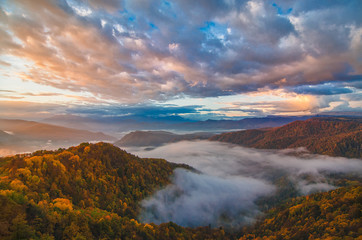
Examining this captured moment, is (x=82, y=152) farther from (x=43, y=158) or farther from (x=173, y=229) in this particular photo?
(x=173, y=229)

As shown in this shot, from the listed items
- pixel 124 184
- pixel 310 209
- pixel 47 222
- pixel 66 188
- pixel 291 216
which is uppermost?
pixel 47 222

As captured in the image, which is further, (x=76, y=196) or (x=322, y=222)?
(x=322, y=222)

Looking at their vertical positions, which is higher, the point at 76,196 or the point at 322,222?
the point at 76,196

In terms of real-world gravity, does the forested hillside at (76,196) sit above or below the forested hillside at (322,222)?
above

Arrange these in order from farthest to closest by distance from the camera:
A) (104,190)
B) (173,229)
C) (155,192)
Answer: (155,192) → (104,190) → (173,229)

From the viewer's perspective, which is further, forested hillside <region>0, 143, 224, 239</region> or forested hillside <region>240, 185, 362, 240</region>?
forested hillside <region>240, 185, 362, 240</region>

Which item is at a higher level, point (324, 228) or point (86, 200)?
point (86, 200)

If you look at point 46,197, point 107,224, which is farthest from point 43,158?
point 107,224

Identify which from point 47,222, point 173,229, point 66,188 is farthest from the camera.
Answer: point 173,229

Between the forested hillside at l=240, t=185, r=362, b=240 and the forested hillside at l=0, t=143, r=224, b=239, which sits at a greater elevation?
the forested hillside at l=0, t=143, r=224, b=239

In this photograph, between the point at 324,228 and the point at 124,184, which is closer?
the point at 324,228

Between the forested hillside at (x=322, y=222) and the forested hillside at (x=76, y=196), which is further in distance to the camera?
the forested hillside at (x=322, y=222)
